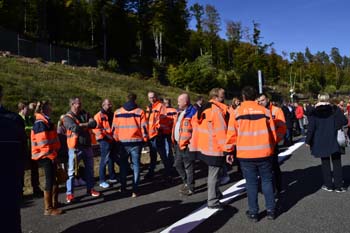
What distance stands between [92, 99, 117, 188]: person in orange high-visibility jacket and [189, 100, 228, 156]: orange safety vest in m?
2.89

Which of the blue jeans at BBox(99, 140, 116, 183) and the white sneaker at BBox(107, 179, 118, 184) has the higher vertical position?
the blue jeans at BBox(99, 140, 116, 183)

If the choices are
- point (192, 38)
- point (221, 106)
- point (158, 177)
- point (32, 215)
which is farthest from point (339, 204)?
point (192, 38)

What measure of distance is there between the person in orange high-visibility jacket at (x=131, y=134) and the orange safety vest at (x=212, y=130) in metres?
1.49

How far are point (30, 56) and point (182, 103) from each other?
3332cm

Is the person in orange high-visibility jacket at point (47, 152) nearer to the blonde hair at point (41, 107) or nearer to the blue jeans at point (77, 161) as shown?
the blonde hair at point (41, 107)

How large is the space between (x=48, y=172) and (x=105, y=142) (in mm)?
2537

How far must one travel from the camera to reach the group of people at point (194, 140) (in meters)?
5.92

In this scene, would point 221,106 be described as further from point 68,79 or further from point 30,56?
point 30,56

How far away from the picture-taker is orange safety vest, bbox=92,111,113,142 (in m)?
8.91

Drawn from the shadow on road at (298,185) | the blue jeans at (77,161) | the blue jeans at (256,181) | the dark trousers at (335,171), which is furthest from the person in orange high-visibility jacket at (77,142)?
the dark trousers at (335,171)

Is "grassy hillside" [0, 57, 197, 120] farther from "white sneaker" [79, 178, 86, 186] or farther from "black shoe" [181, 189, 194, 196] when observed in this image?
"black shoe" [181, 189, 194, 196]

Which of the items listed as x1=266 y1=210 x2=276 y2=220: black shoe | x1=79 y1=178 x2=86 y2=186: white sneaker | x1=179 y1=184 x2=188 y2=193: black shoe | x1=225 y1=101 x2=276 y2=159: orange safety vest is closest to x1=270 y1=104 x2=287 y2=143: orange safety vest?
x1=225 y1=101 x2=276 y2=159: orange safety vest

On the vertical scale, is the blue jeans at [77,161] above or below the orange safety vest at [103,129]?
below

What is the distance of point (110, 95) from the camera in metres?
28.6
